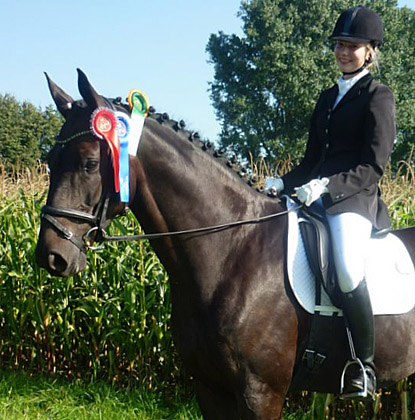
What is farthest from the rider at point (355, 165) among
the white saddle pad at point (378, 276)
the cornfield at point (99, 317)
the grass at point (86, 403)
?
the grass at point (86, 403)

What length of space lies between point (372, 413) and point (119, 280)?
2.65 meters

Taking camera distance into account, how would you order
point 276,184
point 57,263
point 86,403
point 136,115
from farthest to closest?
point 86,403 < point 276,184 < point 136,115 < point 57,263

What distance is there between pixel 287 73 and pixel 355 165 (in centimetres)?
2934

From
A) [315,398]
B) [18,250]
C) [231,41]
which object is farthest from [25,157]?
[315,398]

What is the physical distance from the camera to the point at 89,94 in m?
2.64

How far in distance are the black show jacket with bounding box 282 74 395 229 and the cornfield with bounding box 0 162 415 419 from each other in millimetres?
1984

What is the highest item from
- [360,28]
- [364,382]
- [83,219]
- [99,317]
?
[360,28]

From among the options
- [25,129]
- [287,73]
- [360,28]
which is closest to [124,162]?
[360,28]

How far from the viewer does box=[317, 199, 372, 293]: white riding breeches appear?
280 centimetres

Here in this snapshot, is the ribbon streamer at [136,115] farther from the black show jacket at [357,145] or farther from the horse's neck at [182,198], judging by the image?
the black show jacket at [357,145]

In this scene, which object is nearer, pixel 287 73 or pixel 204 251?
pixel 204 251

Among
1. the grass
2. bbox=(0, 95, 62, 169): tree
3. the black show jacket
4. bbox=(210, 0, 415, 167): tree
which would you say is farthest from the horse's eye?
bbox=(210, 0, 415, 167): tree

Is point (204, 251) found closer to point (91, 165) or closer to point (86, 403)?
point (91, 165)

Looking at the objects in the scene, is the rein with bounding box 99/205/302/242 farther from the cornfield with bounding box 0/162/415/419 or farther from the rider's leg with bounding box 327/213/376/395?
the cornfield with bounding box 0/162/415/419
